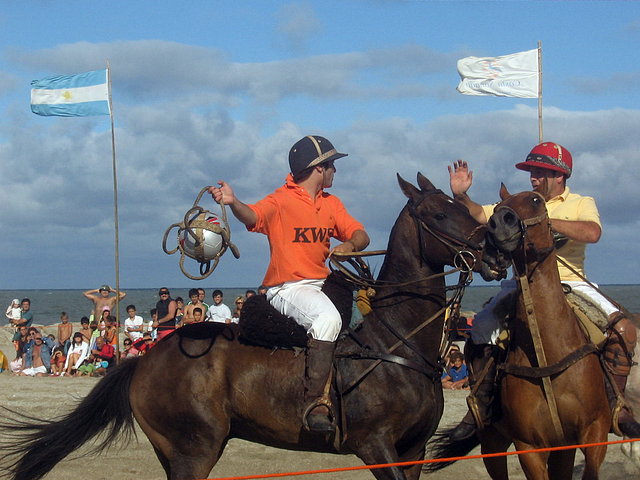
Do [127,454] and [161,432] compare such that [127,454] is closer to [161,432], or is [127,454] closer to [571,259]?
[161,432]

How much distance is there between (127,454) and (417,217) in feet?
19.4

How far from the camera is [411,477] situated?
602cm

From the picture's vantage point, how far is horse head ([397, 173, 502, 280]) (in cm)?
595

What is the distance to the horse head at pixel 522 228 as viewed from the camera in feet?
18.6

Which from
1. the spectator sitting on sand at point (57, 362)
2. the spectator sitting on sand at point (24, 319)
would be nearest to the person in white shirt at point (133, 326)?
the spectator sitting on sand at point (57, 362)

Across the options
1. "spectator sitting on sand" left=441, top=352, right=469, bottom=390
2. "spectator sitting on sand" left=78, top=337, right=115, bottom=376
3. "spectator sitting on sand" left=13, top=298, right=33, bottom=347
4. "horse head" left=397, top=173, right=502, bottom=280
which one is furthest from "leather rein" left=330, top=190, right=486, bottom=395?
"spectator sitting on sand" left=13, top=298, right=33, bottom=347

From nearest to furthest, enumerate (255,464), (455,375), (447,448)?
1. (447,448)
2. (255,464)
3. (455,375)

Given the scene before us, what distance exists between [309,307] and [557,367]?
6.30ft

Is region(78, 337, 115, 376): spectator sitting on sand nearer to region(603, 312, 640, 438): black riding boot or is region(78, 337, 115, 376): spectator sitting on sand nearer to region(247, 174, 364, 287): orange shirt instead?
region(247, 174, 364, 287): orange shirt

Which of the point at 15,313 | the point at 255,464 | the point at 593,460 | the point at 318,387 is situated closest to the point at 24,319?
the point at 15,313

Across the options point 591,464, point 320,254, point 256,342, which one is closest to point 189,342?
point 256,342

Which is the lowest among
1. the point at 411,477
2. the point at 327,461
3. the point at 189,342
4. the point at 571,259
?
the point at 327,461

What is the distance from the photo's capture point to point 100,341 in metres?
16.5

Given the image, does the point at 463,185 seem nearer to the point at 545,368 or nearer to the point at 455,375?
the point at 545,368
